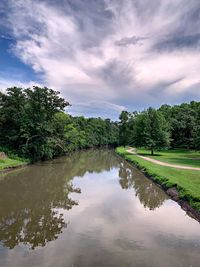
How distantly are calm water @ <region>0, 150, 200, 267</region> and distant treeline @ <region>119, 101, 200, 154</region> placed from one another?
26683mm

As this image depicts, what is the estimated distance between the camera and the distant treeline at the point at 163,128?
151ft

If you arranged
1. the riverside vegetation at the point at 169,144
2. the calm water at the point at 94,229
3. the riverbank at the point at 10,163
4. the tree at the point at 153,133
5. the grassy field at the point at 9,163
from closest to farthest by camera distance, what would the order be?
the calm water at the point at 94,229 < the riverside vegetation at the point at 169,144 < the riverbank at the point at 10,163 < the grassy field at the point at 9,163 < the tree at the point at 153,133

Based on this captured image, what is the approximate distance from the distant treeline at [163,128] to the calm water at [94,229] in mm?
26683

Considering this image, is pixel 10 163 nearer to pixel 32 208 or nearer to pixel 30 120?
pixel 30 120

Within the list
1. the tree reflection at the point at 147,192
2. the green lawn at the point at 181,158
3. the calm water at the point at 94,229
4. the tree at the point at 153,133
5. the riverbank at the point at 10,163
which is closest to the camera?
the calm water at the point at 94,229

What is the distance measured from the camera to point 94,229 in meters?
11.4

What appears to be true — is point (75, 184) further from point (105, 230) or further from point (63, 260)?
point (63, 260)

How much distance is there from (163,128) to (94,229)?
39360mm

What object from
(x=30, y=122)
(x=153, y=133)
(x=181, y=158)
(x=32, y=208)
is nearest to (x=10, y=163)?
(x=30, y=122)

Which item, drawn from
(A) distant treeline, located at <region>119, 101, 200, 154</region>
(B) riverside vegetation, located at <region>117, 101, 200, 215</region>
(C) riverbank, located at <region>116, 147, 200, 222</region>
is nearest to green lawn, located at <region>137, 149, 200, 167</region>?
(B) riverside vegetation, located at <region>117, 101, 200, 215</region>

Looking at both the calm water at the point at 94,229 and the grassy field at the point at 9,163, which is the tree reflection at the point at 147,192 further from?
the grassy field at the point at 9,163

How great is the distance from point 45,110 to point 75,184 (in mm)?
19966

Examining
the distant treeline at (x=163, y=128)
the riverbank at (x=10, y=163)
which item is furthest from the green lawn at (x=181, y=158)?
the riverbank at (x=10, y=163)

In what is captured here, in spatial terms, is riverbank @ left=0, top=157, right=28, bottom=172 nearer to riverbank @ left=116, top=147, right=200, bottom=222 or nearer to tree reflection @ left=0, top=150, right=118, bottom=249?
tree reflection @ left=0, top=150, right=118, bottom=249
